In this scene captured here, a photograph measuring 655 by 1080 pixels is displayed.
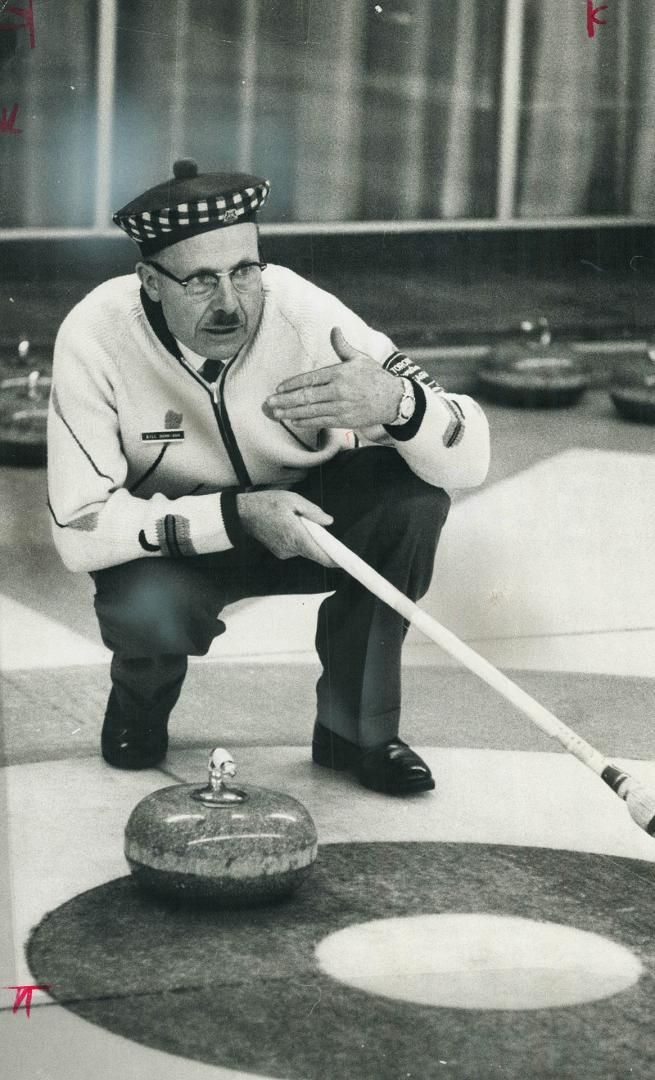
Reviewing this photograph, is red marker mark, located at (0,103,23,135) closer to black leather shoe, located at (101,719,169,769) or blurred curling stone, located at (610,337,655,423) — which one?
black leather shoe, located at (101,719,169,769)

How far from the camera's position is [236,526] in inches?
113

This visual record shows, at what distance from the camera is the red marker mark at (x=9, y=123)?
8.80ft

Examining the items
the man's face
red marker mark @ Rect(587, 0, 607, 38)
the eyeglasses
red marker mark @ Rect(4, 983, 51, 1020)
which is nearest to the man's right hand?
the man's face

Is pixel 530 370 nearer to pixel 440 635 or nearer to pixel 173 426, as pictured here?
pixel 440 635

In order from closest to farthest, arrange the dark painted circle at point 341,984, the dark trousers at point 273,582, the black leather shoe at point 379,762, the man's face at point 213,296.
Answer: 1. the dark painted circle at point 341,984
2. the man's face at point 213,296
3. the dark trousers at point 273,582
4. the black leather shoe at point 379,762

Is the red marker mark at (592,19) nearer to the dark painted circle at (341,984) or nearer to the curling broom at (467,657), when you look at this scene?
the curling broom at (467,657)

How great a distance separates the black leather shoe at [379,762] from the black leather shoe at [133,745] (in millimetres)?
279

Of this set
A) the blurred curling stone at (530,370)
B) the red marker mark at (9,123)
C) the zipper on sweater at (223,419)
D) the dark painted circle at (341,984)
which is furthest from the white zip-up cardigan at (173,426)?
the dark painted circle at (341,984)

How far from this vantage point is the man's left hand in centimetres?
283

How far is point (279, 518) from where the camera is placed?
9.41 ft

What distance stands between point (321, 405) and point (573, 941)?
39.3 inches

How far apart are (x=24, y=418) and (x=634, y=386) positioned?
112 cm

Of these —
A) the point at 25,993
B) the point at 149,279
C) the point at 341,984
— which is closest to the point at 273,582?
the point at 149,279

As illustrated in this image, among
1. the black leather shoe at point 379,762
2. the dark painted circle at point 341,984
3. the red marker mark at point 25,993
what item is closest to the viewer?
the dark painted circle at point 341,984
